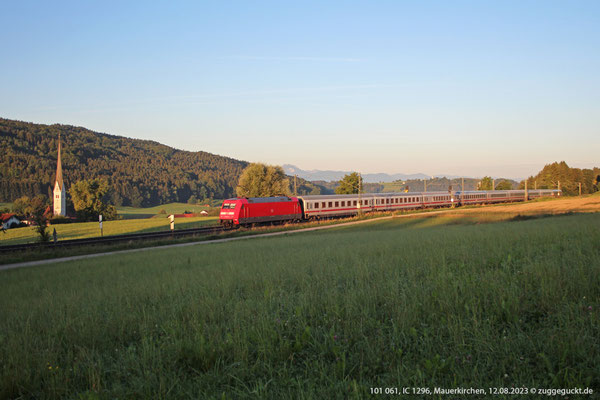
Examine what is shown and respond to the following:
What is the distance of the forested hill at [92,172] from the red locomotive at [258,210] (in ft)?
338

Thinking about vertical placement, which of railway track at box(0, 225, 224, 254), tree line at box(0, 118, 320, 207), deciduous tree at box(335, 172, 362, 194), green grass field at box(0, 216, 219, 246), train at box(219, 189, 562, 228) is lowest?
green grass field at box(0, 216, 219, 246)

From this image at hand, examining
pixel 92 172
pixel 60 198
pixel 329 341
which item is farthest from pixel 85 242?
pixel 92 172

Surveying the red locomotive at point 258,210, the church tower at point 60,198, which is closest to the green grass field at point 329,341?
the red locomotive at point 258,210

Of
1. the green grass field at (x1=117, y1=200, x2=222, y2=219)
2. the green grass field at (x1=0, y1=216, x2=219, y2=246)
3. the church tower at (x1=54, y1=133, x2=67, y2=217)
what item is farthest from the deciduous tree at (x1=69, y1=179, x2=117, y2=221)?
the church tower at (x1=54, y1=133, x2=67, y2=217)

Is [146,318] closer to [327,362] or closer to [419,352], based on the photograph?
[327,362]

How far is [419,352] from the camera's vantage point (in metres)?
4.08

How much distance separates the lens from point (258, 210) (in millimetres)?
44062

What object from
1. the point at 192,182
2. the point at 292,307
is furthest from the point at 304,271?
the point at 192,182

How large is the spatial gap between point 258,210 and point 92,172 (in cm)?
13147

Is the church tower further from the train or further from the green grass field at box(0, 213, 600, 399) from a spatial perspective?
the green grass field at box(0, 213, 600, 399)

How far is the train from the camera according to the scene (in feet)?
141

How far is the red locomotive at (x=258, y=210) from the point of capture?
42125 millimetres

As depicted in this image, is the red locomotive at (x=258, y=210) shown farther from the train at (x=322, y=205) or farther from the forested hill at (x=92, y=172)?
the forested hill at (x=92, y=172)

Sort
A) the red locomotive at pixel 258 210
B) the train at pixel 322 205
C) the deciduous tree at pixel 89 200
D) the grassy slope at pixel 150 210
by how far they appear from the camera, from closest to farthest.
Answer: the red locomotive at pixel 258 210
the train at pixel 322 205
the deciduous tree at pixel 89 200
the grassy slope at pixel 150 210
